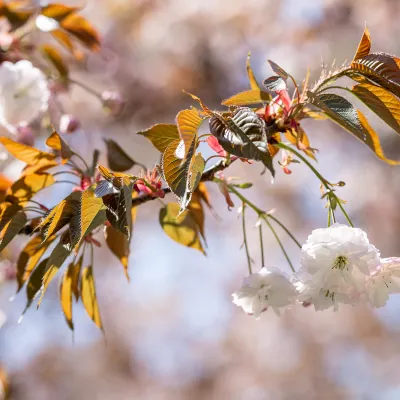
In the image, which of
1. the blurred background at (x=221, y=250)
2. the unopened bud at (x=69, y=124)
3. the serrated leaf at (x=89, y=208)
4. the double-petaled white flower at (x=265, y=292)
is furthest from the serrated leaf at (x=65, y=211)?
the blurred background at (x=221, y=250)

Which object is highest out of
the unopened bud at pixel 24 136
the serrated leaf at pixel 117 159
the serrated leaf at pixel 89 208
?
the unopened bud at pixel 24 136

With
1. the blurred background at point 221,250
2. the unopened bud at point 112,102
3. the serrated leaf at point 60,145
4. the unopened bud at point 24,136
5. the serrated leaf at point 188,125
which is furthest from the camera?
the blurred background at point 221,250

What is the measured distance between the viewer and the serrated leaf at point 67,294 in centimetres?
75

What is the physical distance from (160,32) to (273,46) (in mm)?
760

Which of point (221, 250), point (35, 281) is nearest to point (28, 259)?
point (35, 281)

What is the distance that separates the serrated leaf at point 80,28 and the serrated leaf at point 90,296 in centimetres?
61

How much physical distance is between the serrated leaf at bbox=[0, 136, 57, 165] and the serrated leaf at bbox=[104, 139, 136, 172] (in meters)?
0.10

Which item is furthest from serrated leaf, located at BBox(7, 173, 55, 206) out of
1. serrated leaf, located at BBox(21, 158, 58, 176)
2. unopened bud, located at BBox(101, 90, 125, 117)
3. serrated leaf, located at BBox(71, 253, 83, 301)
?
unopened bud, located at BBox(101, 90, 125, 117)

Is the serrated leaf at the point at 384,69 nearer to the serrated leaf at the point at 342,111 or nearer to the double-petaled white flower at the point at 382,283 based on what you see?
the serrated leaf at the point at 342,111

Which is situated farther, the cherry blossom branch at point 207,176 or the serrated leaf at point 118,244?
the serrated leaf at point 118,244

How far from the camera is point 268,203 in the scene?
3934 millimetres

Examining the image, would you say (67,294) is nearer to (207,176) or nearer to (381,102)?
(207,176)

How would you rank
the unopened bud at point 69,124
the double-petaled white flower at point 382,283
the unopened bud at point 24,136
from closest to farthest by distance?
1. the double-petaled white flower at point 382,283
2. the unopened bud at point 24,136
3. the unopened bud at point 69,124

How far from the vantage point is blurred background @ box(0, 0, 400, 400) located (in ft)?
11.9
